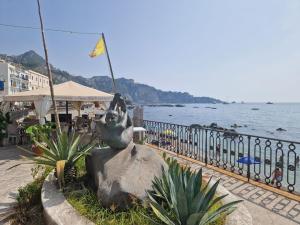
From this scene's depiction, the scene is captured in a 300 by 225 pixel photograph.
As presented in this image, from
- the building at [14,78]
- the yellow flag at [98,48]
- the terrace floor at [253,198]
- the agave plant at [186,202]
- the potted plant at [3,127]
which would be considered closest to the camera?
the agave plant at [186,202]

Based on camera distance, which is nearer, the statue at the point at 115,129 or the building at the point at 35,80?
the statue at the point at 115,129

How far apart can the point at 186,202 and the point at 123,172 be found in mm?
1196

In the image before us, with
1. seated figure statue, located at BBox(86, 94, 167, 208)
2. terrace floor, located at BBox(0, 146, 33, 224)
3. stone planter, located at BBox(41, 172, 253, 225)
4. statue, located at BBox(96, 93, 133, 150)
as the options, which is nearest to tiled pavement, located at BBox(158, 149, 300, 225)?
stone planter, located at BBox(41, 172, 253, 225)

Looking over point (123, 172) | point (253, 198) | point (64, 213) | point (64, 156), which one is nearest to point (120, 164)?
point (123, 172)

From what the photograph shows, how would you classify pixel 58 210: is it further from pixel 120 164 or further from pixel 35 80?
pixel 35 80

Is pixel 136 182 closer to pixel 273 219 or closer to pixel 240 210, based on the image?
pixel 240 210

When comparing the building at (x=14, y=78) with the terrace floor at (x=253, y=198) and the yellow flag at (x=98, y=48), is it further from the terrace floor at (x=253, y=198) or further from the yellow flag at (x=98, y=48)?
the terrace floor at (x=253, y=198)

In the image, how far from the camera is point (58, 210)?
10.5 feet

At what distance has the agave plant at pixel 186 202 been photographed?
2576 mm

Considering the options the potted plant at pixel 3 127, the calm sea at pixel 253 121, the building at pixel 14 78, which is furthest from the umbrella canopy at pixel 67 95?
the building at pixel 14 78

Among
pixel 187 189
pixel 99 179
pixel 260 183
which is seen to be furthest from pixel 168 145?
pixel 187 189

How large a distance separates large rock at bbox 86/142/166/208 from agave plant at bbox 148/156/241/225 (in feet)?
1.24

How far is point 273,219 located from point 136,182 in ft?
7.15

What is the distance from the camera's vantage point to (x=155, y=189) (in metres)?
3.21
